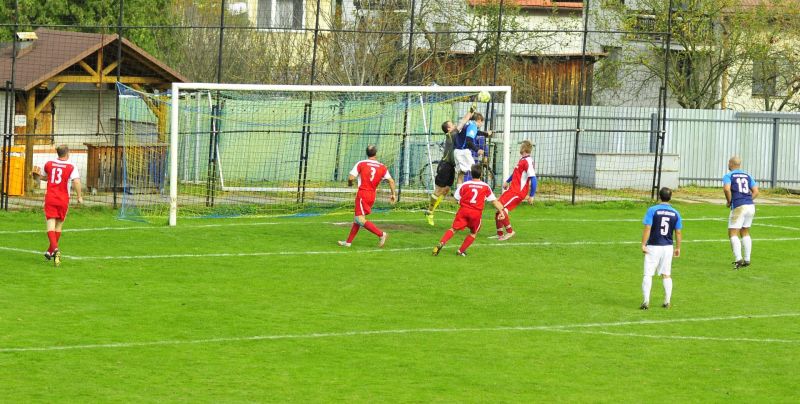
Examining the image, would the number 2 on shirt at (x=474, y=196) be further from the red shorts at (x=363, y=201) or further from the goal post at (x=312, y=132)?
the goal post at (x=312, y=132)

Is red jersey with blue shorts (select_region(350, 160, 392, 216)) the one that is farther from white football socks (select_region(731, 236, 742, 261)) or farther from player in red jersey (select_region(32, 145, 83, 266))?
white football socks (select_region(731, 236, 742, 261))

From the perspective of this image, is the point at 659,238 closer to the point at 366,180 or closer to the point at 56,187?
the point at 366,180

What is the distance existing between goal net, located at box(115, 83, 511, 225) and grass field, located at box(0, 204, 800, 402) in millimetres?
2936

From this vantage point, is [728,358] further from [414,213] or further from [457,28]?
[457,28]

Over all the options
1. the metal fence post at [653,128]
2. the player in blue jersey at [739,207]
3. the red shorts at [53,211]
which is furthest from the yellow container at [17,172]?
the metal fence post at [653,128]

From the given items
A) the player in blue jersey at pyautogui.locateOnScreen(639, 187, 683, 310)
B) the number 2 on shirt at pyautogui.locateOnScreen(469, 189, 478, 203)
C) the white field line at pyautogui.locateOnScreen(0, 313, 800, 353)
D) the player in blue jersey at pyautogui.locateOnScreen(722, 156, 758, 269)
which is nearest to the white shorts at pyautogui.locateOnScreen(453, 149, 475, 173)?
the number 2 on shirt at pyautogui.locateOnScreen(469, 189, 478, 203)

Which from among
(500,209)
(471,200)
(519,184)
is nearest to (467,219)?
(471,200)

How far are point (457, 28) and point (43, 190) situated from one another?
15945 mm

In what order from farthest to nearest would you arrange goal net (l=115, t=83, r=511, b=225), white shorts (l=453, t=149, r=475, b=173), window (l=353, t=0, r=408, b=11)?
1. window (l=353, t=0, r=408, b=11)
2. goal net (l=115, t=83, r=511, b=225)
3. white shorts (l=453, t=149, r=475, b=173)

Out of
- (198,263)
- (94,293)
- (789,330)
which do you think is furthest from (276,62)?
(789,330)

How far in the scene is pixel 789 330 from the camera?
15.1 meters

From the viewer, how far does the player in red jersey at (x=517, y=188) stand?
22156 mm

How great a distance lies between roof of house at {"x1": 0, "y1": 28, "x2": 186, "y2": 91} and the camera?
1096 inches

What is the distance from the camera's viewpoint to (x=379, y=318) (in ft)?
50.2
